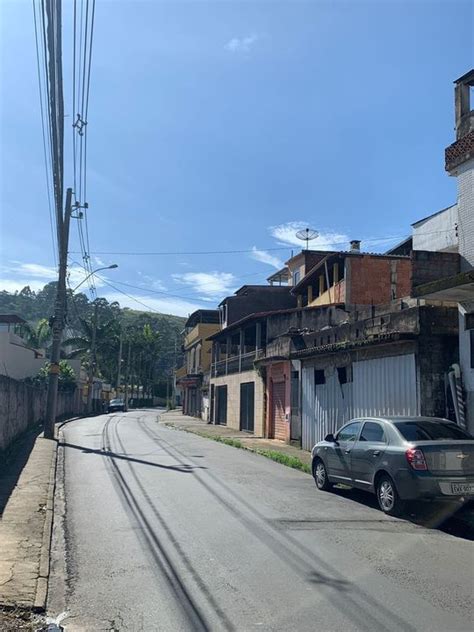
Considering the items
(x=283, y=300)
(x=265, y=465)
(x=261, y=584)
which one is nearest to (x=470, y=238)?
(x=265, y=465)

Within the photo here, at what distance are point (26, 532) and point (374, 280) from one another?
21.1m

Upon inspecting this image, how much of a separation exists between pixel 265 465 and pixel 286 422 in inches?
305

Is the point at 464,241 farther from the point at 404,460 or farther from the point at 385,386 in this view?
the point at 404,460

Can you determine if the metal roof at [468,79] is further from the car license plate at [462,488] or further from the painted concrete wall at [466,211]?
the car license plate at [462,488]

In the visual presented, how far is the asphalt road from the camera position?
16.6 feet

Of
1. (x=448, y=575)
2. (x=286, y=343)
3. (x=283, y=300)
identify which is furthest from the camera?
(x=283, y=300)

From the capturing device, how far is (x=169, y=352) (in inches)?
4441

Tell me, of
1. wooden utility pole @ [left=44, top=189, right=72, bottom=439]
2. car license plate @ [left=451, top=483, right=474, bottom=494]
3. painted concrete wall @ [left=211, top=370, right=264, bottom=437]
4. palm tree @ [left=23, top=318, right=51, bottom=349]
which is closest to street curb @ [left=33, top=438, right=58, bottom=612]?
car license plate @ [left=451, top=483, right=474, bottom=494]

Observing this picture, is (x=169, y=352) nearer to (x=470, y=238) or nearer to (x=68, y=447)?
(x=68, y=447)

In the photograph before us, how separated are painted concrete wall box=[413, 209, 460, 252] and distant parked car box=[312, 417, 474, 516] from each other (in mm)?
13810

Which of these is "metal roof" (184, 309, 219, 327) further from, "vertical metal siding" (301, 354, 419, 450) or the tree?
"vertical metal siding" (301, 354, 419, 450)

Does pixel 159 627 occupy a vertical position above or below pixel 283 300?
below

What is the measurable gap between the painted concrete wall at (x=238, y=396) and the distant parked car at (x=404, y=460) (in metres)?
16.9

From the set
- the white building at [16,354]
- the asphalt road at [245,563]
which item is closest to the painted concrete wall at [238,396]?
the white building at [16,354]
